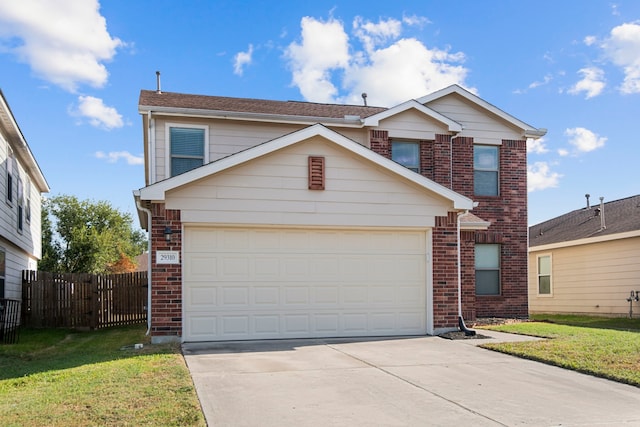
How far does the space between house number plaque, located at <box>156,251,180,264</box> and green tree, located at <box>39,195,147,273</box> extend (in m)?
29.4

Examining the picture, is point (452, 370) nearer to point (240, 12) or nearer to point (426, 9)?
point (426, 9)

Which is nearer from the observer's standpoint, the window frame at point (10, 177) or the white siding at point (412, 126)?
the white siding at point (412, 126)

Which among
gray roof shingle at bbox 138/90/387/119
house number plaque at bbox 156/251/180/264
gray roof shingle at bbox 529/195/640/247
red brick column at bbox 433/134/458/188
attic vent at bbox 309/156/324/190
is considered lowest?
house number plaque at bbox 156/251/180/264

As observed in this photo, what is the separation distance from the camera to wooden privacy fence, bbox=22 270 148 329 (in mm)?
16375

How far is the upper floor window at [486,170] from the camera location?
16.0m

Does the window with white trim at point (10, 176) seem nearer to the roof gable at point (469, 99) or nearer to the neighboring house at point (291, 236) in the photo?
the neighboring house at point (291, 236)

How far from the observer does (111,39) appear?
1576 cm

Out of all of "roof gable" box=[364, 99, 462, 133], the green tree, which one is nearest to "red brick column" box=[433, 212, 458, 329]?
"roof gable" box=[364, 99, 462, 133]

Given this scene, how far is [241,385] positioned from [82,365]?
295cm

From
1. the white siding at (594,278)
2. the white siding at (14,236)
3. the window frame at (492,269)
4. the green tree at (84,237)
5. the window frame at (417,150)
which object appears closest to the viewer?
the white siding at (14,236)

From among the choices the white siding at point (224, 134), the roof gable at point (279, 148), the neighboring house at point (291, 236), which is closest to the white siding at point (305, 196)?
the neighboring house at point (291, 236)

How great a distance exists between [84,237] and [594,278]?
3104 cm

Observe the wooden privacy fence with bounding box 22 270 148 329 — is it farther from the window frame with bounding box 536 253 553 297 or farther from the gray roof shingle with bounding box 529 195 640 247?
the gray roof shingle with bounding box 529 195 640 247

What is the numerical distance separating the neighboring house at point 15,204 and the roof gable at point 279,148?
18.2 feet
